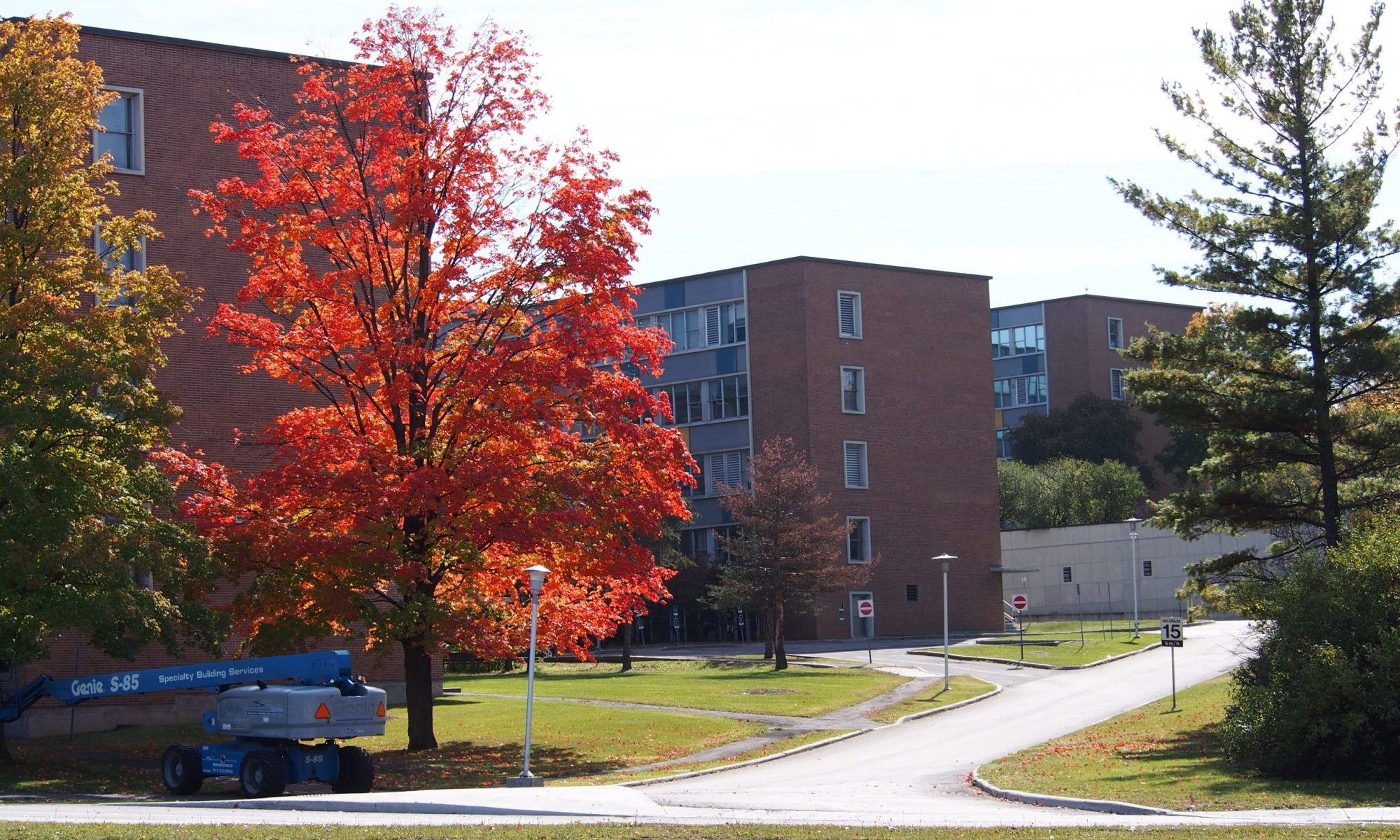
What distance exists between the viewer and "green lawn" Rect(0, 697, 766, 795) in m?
23.2

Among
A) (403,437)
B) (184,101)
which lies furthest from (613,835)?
(184,101)

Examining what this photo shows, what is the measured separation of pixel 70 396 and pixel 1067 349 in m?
81.8

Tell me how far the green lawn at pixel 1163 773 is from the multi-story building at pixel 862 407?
35.5 meters

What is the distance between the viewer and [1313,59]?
28.5 meters

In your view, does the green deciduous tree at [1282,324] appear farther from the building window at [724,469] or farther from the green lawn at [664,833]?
the building window at [724,469]

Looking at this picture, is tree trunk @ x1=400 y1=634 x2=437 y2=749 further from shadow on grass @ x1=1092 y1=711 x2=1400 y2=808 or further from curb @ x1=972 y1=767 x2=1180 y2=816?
shadow on grass @ x1=1092 y1=711 x2=1400 y2=808

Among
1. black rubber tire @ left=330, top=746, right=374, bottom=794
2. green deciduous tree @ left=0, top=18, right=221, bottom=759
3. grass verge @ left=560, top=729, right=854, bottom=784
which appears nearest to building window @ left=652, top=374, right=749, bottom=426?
grass verge @ left=560, top=729, right=854, bottom=784

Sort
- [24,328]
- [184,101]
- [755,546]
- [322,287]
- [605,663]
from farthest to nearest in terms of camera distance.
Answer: [605,663]
[755,546]
[184,101]
[322,287]
[24,328]

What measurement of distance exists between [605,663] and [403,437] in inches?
1337

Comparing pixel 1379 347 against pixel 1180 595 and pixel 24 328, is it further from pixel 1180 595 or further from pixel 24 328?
pixel 24 328

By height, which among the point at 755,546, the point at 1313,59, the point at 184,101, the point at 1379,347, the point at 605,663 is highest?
the point at 184,101

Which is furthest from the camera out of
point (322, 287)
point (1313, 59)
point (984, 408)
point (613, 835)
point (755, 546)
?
point (984, 408)

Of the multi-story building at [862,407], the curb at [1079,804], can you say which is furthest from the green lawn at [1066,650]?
the curb at [1079,804]

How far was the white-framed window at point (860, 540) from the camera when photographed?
6881 centimetres
